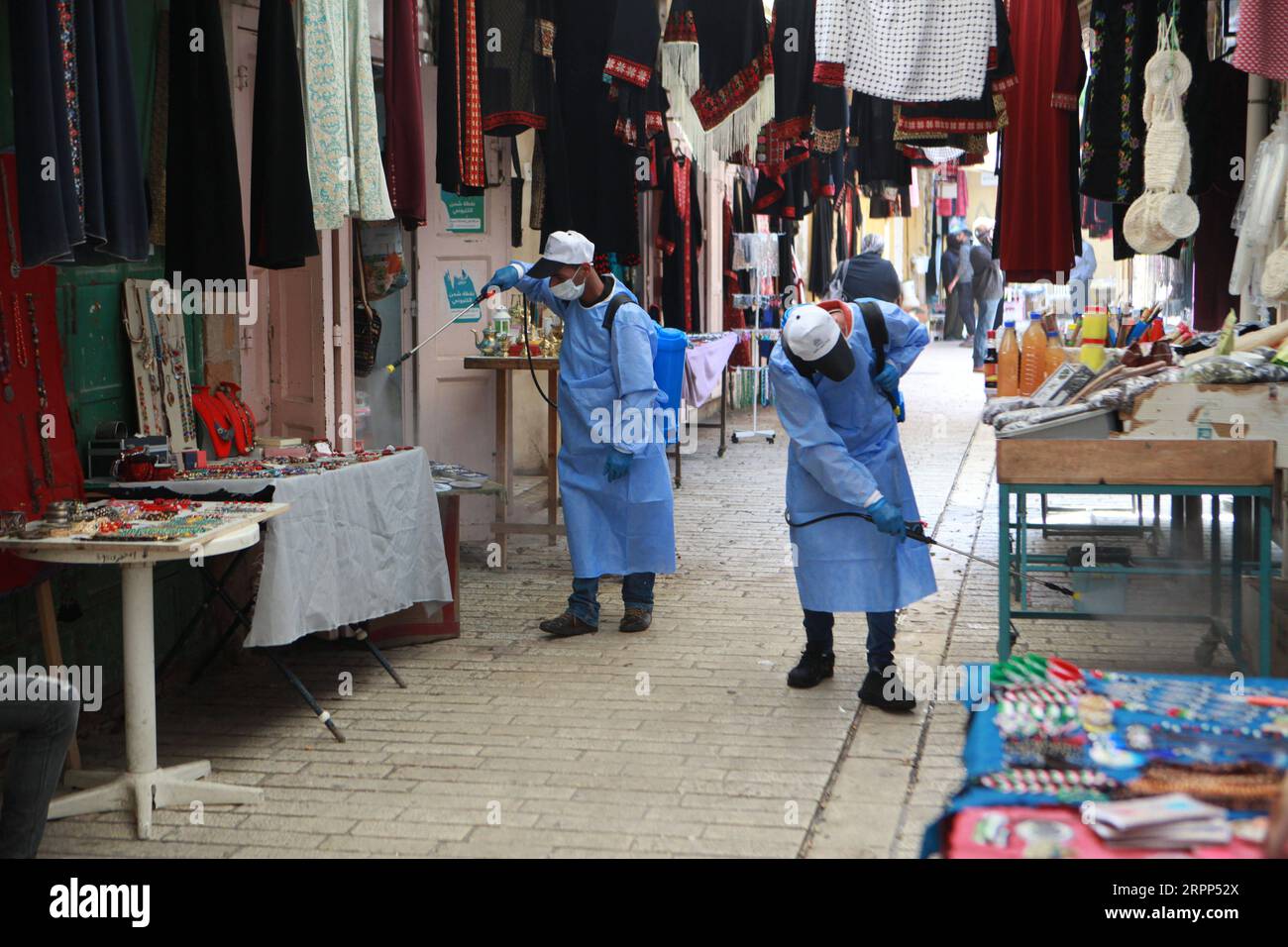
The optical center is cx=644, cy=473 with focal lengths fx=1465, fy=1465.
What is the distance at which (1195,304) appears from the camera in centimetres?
738

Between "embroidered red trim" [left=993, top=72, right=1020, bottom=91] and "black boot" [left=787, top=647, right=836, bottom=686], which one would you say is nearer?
"black boot" [left=787, top=647, right=836, bottom=686]

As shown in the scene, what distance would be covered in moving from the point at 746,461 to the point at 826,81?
6.03 metres

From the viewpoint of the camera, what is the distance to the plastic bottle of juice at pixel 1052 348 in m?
6.76

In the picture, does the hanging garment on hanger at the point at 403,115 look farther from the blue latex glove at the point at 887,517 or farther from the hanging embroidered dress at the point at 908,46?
the blue latex glove at the point at 887,517

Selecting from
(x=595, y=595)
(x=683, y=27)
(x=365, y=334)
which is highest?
(x=683, y=27)

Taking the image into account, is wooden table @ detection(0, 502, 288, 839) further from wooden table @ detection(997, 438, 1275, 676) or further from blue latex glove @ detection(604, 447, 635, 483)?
wooden table @ detection(997, 438, 1275, 676)

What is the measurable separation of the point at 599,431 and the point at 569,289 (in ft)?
2.11

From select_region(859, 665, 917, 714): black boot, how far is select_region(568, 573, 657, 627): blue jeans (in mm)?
1498

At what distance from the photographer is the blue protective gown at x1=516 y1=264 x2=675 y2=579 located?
645 cm

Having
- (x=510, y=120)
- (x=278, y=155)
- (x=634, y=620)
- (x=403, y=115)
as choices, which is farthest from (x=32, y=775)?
(x=510, y=120)

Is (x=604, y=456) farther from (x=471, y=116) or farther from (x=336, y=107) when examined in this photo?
(x=471, y=116)

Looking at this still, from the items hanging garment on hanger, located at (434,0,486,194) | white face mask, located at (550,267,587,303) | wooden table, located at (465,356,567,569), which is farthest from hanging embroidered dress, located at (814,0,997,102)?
wooden table, located at (465,356,567,569)

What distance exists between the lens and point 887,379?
5.28 m

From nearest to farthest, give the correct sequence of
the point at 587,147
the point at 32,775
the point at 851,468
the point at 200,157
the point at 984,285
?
the point at 32,775 < the point at 851,468 < the point at 200,157 < the point at 587,147 < the point at 984,285
